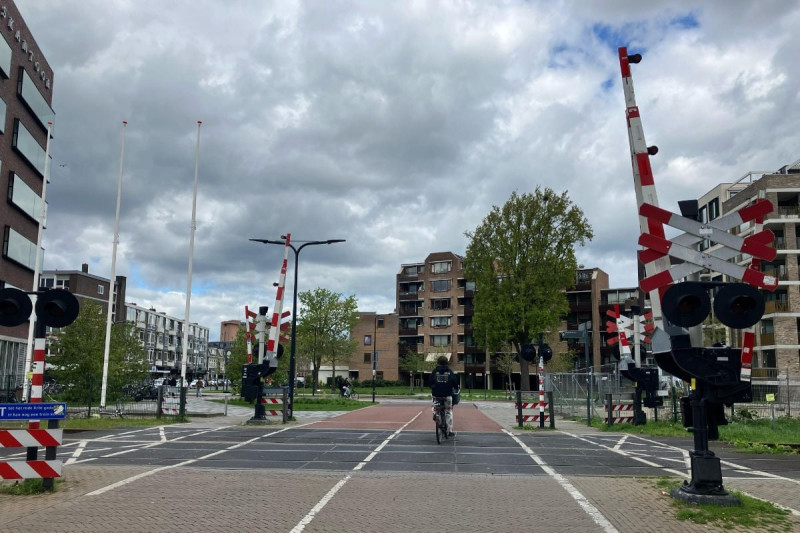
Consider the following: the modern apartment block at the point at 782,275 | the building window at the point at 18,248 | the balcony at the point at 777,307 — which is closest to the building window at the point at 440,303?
the modern apartment block at the point at 782,275

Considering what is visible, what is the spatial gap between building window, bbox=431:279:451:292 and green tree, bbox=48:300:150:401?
207ft

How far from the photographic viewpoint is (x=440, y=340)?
95438 millimetres

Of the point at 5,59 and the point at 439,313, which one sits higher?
the point at 5,59

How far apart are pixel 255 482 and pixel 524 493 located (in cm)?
380

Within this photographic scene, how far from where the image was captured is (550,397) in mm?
22734

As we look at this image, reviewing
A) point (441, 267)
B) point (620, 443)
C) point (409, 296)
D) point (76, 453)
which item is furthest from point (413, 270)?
point (76, 453)

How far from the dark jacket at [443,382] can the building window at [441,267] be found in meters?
80.4

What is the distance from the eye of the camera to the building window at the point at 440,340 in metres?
94.9

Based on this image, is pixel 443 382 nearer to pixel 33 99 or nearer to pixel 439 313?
pixel 33 99

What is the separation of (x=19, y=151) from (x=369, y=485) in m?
32.9

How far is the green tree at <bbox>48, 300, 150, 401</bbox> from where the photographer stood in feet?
98.1

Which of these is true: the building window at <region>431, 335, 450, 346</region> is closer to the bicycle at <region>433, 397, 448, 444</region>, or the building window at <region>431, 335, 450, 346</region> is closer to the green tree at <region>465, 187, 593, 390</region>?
the green tree at <region>465, 187, 593, 390</region>

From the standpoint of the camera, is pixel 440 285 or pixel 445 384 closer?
pixel 445 384

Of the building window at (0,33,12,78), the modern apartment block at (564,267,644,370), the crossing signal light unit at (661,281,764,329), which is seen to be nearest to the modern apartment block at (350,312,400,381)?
the modern apartment block at (564,267,644,370)
